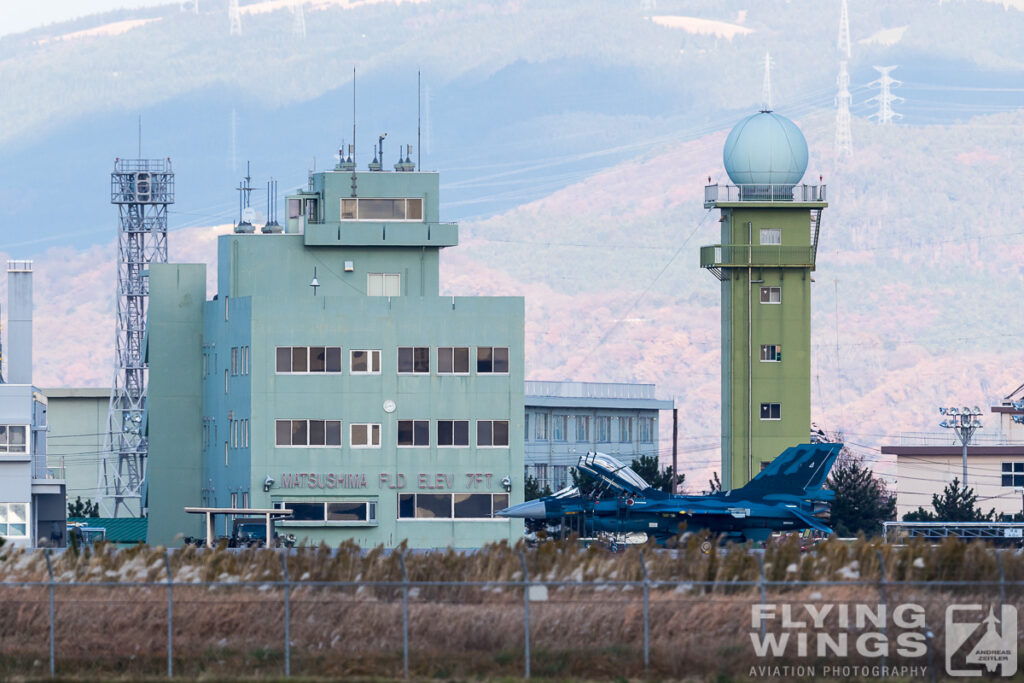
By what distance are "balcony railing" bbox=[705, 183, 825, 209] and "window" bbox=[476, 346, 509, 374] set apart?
26.2 metres

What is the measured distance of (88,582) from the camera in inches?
1656

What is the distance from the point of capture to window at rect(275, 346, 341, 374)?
299ft

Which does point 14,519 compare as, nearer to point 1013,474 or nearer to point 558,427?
point 558,427

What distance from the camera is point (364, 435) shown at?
9138cm

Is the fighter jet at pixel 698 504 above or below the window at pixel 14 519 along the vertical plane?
above

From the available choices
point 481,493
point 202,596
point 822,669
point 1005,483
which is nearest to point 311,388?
point 481,493

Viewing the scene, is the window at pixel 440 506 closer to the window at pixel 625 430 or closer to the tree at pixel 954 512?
the tree at pixel 954 512

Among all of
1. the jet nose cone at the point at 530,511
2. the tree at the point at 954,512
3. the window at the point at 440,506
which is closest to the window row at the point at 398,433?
the window at the point at 440,506

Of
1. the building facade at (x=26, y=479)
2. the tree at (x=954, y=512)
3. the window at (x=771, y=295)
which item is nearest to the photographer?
the building facade at (x=26, y=479)

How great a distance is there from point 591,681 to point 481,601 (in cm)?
449

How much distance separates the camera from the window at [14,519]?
102 meters

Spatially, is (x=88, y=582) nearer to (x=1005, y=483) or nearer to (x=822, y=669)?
(x=822, y=669)

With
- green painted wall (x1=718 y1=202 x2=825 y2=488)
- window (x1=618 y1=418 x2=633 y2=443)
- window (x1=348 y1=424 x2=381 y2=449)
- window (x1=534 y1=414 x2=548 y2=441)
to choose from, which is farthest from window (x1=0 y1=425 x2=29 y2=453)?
window (x1=618 y1=418 x2=633 y2=443)

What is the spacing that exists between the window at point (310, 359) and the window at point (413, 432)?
14.4 feet
